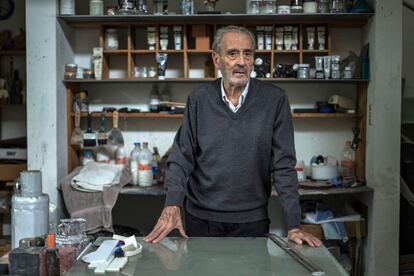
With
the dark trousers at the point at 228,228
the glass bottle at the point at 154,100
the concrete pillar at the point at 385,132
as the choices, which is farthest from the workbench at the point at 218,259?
the glass bottle at the point at 154,100

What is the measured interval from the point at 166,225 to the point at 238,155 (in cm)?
45

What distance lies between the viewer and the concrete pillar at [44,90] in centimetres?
334

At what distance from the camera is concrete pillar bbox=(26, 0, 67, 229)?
3.34 m

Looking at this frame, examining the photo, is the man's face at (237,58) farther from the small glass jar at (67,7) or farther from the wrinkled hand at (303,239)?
the small glass jar at (67,7)

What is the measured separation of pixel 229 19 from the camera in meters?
3.41

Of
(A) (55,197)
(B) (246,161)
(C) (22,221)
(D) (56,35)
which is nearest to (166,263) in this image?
(C) (22,221)

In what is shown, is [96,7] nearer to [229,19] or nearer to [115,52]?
[115,52]

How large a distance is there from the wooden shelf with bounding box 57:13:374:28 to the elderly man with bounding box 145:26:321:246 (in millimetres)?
1288

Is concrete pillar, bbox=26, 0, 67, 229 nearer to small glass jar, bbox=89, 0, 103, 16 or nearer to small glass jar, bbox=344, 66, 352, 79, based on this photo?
small glass jar, bbox=89, 0, 103, 16

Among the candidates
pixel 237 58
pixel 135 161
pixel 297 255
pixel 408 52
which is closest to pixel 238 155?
pixel 237 58

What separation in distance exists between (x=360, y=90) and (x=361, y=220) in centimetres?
89

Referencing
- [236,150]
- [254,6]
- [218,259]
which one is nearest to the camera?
[218,259]

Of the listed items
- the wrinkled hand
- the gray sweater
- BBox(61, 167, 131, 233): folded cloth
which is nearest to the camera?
the wrinkled hand

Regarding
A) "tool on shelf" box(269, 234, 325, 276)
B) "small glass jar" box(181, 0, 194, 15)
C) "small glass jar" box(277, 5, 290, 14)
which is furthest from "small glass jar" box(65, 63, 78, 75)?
"tool on shelf" box(269, 234, 325, 276)
